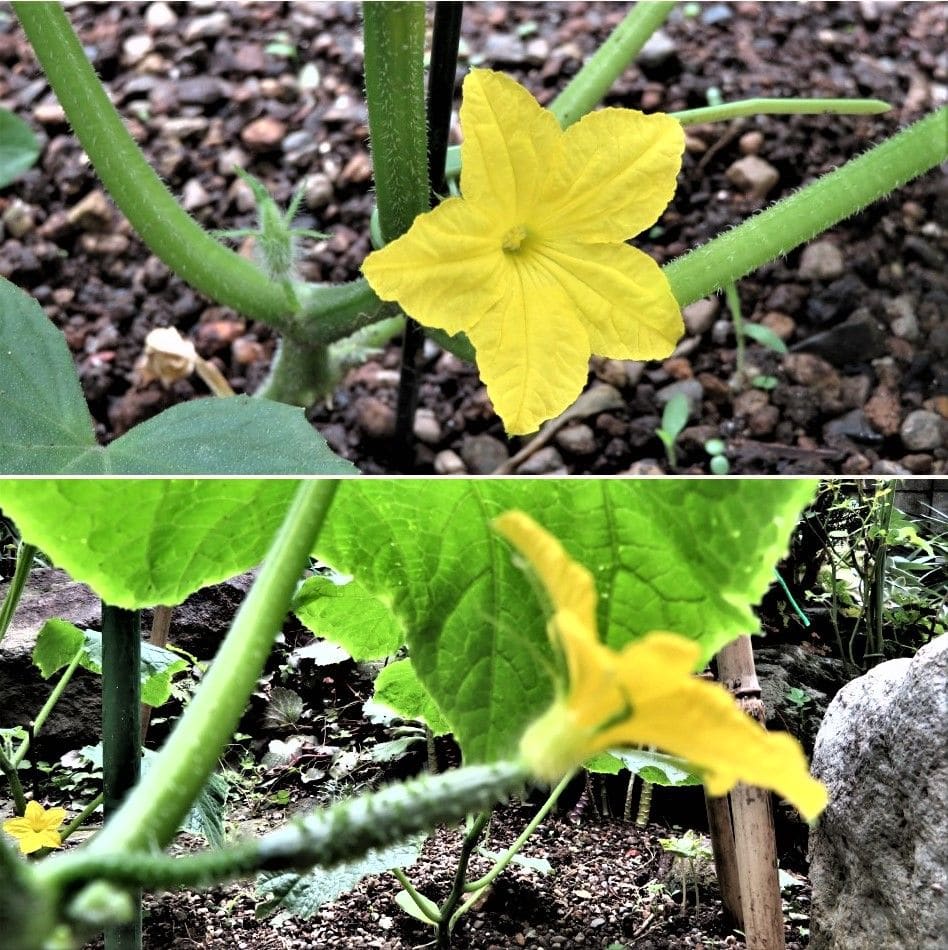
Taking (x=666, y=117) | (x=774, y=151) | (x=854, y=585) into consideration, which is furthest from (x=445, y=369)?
(x=854, y=585)

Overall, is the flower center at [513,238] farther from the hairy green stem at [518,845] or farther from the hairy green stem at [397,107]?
the hairy green stem at [518,845]

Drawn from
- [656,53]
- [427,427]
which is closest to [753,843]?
[427,427]

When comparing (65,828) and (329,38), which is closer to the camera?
(65,828)

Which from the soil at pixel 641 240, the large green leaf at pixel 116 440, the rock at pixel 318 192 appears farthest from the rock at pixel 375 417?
the large green leaf at pixel 116 440

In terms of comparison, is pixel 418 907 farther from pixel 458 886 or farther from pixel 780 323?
pixel 780 323

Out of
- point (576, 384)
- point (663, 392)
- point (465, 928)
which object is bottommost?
point (663, 392)

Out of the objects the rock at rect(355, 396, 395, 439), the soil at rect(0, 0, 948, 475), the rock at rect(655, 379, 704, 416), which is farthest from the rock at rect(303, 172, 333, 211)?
the rock at rect(655, 379, 704, 416)

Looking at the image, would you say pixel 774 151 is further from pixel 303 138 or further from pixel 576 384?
pixel 576 384
